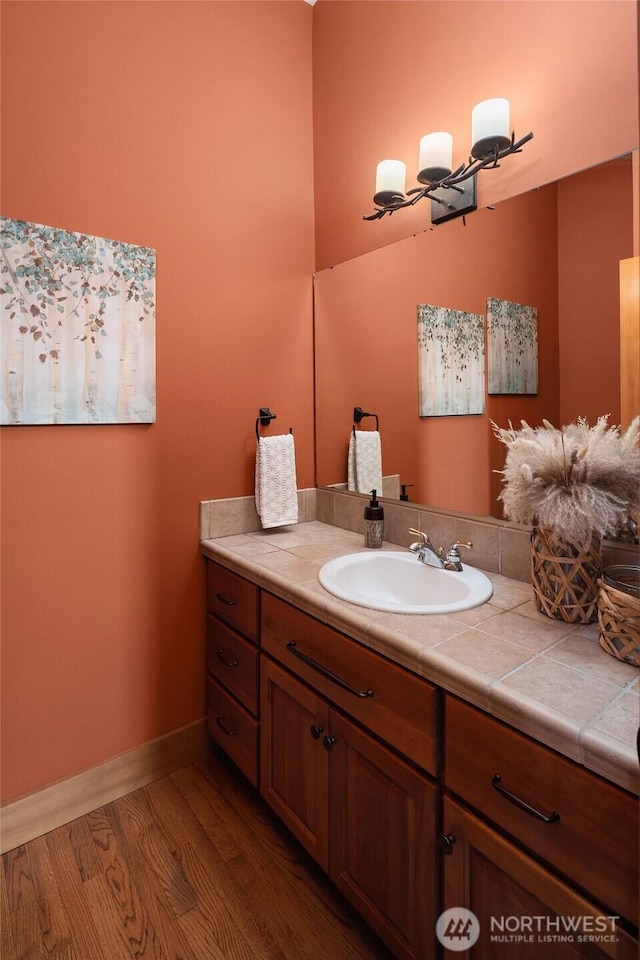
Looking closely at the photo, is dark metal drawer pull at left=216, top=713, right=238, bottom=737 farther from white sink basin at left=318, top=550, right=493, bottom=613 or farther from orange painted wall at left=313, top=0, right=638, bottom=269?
orange painted wall at left=313, top=0, right=638, bottom=269

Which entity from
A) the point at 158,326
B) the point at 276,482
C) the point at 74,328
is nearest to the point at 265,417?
the point at 276,482

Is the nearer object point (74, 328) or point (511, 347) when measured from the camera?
point (511, 347)

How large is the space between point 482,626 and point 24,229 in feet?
5.36

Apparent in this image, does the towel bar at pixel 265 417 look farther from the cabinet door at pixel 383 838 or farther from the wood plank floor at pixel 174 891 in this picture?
the wood plank floor at pixel 174 891

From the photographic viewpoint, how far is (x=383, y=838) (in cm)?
107

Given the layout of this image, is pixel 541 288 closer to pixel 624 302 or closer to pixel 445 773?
pixel 624 302

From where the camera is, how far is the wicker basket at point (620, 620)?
0.89m

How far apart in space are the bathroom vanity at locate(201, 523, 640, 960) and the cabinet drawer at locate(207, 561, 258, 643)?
0.01m

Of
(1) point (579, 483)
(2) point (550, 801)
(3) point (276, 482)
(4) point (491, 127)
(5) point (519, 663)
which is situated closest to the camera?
(2) point (550, 801)

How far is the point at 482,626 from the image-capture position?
1.07 meters

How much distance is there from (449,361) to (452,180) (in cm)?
52

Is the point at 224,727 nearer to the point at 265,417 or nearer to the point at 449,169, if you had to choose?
the point at 265,417

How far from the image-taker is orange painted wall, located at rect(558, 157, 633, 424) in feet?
3.79

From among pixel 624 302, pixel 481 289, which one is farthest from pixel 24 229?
pixel 624 302
